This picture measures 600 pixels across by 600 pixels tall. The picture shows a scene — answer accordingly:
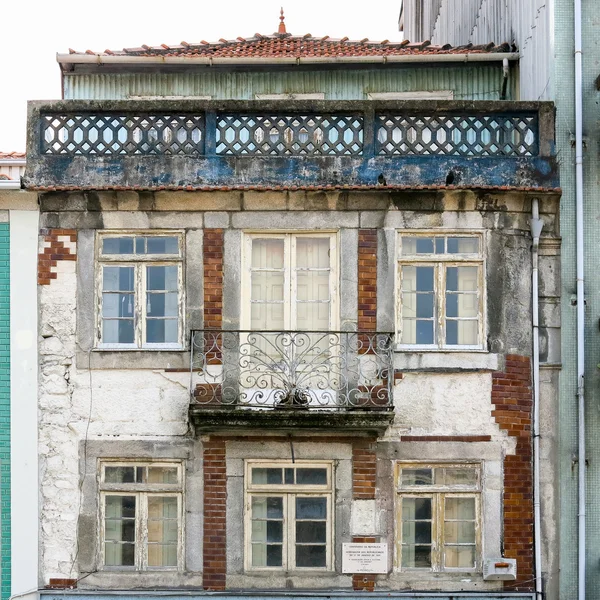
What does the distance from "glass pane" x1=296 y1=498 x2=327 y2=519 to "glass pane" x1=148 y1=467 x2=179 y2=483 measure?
60.5 inches

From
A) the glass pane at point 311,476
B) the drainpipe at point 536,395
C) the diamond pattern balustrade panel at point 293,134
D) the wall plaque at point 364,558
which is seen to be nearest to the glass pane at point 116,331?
the diamond pattern balustrade panel at point 293,134

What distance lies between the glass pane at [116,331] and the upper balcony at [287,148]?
1.67 meters

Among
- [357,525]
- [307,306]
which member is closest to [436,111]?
[307,306]

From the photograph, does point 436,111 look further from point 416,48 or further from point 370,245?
point 416,48

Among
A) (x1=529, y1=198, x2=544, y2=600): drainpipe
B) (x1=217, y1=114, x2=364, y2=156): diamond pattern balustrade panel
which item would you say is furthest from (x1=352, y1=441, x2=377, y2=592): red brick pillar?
(x1=217, y1=114, x2=364, y2=156): diamond pattern balustrade panel

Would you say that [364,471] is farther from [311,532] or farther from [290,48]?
[290,48]

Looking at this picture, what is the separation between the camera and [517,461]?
14.6m

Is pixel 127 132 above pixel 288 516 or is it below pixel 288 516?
above

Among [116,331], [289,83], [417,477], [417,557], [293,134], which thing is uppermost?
[289,83]

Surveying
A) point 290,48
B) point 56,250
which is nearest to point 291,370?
point 56,250

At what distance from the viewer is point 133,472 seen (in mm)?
14719

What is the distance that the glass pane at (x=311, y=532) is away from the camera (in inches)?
576

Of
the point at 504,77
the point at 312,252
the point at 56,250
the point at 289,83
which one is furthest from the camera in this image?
the point at 289,83

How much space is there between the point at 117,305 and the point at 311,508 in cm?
345
